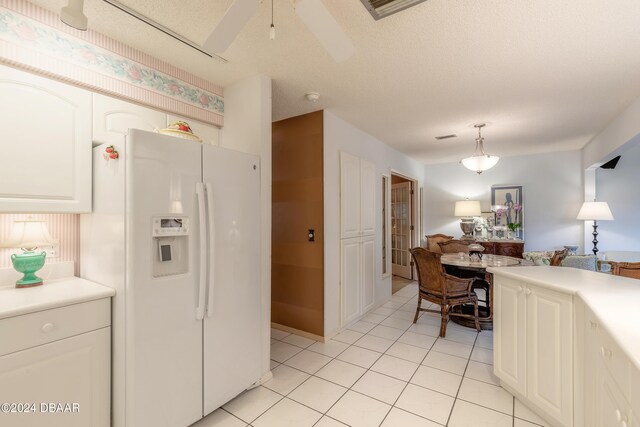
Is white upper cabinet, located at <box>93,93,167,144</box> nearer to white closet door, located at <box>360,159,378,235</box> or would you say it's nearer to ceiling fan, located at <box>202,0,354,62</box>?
ceiling fan, located at <box>202,0,354,62</box>

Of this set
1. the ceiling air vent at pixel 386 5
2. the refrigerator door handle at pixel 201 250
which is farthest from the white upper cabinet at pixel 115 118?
the ceiling air vent at pixel 386 5

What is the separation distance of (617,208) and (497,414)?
480 cm

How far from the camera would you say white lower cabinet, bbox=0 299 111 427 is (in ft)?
4.10

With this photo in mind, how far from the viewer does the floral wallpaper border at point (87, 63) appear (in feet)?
4.95

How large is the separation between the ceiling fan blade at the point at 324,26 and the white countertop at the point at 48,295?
1663 millimetres

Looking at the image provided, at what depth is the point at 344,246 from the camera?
3.35 m

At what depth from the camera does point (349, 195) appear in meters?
3.47

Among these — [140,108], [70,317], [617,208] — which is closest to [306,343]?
[70,317]

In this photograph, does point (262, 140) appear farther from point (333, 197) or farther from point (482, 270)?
point (482, 270)

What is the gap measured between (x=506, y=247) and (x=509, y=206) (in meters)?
0.91

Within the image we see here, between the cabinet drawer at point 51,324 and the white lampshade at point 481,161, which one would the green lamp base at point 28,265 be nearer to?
the cabinet drawer at point 51,324

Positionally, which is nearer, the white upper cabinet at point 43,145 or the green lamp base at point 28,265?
the white upper cabinet at point 43,145

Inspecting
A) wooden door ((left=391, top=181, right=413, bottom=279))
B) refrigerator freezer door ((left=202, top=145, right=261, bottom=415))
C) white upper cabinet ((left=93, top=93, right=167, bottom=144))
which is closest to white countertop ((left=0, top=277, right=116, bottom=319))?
refrigerator freezer door ((left=202, top=145, right=261, bottom=415))

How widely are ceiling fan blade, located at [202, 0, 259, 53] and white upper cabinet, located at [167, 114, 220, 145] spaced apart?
1.27 m
